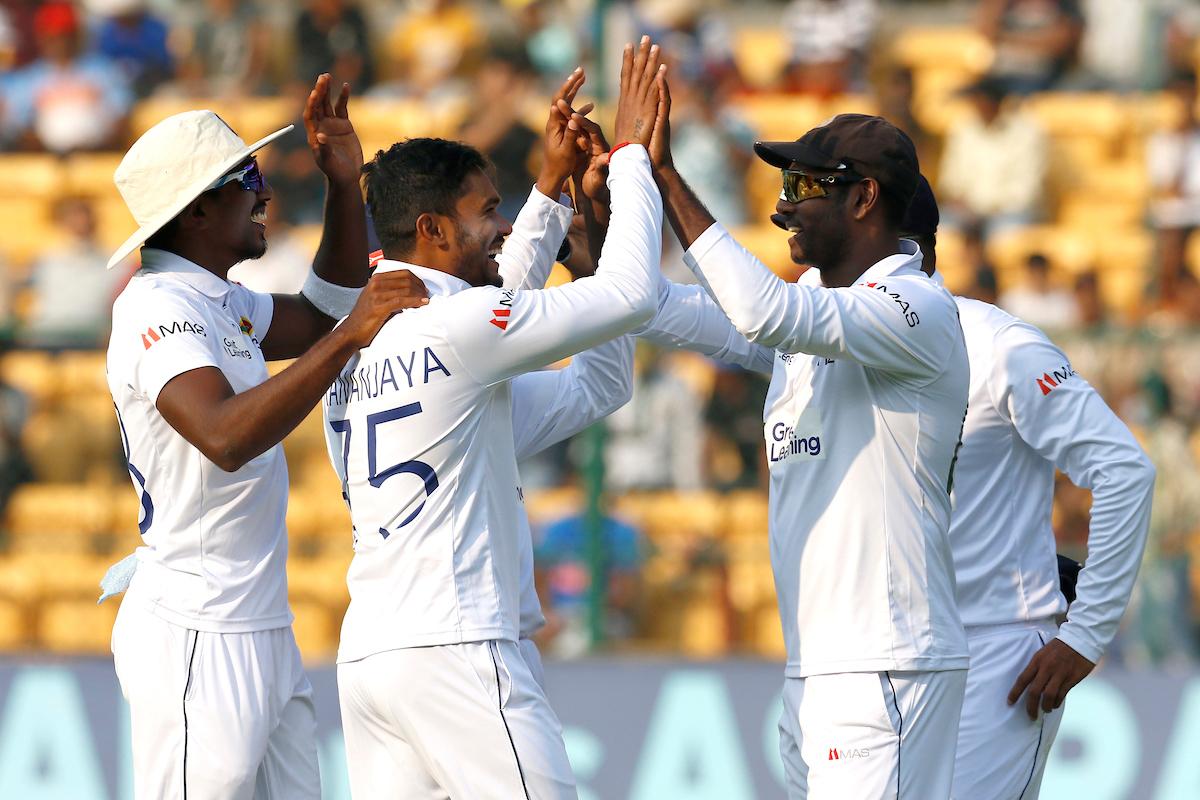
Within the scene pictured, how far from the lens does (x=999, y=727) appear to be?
4746 mm

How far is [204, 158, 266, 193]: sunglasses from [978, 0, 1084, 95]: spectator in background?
25.8 ft

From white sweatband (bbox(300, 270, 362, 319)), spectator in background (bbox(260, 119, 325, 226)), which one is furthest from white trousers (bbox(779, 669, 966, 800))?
spectator in background (bbox(260, 119, 325, 226))

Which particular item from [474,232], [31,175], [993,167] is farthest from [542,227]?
[31,175]

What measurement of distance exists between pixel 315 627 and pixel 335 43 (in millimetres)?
5089

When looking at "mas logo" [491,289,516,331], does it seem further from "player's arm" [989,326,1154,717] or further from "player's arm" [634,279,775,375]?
"player's arm" [989,326,1154,717]

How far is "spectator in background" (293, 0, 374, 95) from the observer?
38.9 feet

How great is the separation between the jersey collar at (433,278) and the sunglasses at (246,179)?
19.1 inches

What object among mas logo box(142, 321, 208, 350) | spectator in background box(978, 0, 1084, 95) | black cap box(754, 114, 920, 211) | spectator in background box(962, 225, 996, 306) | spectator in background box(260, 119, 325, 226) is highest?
spectator in background box(978, 0, 1084, 95)

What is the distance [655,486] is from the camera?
316 inches

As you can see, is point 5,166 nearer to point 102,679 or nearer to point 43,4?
point 43,4

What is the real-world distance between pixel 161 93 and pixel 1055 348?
863 cm

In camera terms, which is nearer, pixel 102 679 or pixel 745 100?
pixel 102 679

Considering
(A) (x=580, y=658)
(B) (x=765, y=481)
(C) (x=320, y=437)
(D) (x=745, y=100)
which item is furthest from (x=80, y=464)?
(D) (x=745, y=100)

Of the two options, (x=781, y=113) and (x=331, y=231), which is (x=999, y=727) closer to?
(x=331, y=231)
